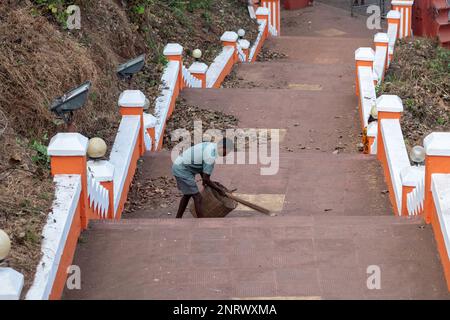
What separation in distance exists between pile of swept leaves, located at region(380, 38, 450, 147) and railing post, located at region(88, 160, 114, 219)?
5.32m

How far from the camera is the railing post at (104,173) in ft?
35.4

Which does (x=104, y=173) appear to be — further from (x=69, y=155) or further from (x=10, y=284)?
(x=10, y=284)

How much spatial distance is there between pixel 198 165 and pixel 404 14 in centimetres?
1331

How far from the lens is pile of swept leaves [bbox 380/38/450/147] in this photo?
15859 mm

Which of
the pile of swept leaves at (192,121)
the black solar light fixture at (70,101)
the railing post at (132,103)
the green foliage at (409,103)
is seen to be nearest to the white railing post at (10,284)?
the black solar light fixture at (70,101)

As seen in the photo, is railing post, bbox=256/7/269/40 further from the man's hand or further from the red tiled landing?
the red tiled landing

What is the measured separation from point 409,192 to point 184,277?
3200mm

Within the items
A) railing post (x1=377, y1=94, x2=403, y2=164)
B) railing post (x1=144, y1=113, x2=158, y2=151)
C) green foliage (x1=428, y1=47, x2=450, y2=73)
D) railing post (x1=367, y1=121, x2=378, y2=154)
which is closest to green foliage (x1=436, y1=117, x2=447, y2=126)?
green foliage (x1=428, y1=47, x2=450, y2=73)

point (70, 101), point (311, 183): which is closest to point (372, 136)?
point (311, 183)

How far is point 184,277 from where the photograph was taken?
8625mm

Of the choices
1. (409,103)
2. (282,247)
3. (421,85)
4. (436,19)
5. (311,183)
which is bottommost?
(436,19)

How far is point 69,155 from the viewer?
9312mm

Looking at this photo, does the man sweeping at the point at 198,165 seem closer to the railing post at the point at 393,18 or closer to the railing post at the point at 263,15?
the railing post at the point at 393,18

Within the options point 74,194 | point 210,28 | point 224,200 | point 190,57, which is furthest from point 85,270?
point 210,28
